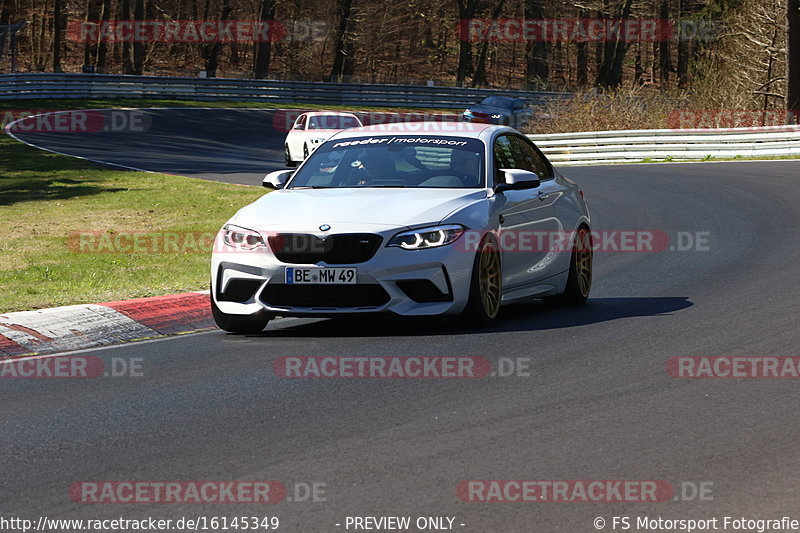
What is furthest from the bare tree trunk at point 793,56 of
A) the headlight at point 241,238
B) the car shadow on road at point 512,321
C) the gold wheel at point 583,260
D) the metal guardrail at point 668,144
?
the headlight at point 241,238

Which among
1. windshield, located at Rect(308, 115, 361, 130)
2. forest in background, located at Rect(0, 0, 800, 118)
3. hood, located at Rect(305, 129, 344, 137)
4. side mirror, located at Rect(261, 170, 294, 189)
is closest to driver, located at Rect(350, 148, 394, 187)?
side mirror, located at Rect(261, 170, 294, 189)

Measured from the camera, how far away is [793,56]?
4141 cm

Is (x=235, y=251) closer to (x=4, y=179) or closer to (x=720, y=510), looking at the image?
(x=720, y=510)

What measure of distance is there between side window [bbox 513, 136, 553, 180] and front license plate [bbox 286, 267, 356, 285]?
106 inches

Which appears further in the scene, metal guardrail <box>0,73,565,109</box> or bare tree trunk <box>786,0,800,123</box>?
metal guardrail <box>0,73,565,109</box>

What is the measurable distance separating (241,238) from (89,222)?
447 inches

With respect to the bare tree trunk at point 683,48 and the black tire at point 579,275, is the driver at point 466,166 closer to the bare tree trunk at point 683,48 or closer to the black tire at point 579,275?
the black tire at point 579,275

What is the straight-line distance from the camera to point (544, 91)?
72.8m

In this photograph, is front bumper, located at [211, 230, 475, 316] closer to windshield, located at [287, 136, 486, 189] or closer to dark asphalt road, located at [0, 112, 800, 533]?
dark asphalt road, located at [0, 112, 800, 533]

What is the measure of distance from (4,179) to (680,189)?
44.1ft

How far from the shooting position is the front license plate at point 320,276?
955 cm

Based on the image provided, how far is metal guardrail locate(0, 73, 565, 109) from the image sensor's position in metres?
49.9

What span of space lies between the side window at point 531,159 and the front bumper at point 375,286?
6.96 feet

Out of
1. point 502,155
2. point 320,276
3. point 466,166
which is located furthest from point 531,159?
point 320,276
